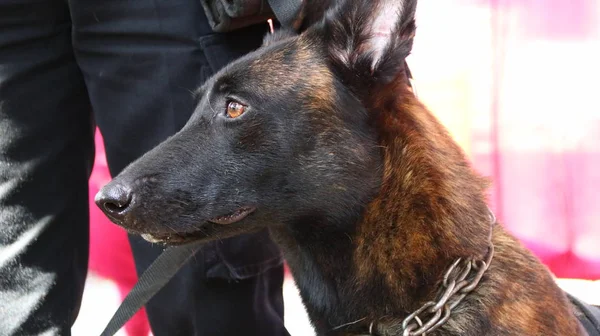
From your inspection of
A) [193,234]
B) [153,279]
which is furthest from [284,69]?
[153,279]

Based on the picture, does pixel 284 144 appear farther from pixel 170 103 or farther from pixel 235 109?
pixel 170 103

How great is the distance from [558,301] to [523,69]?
157cm

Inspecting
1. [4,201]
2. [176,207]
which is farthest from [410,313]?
[4,201]

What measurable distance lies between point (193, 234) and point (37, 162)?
2.24ft

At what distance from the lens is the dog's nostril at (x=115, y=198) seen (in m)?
1.58

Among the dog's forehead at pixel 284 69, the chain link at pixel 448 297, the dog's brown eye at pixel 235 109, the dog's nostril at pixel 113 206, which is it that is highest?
the dog's forehead at pixel 284 69

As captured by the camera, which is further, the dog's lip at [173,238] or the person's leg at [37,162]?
the person's leg at [37,162]

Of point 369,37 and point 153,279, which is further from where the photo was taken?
point 153,279

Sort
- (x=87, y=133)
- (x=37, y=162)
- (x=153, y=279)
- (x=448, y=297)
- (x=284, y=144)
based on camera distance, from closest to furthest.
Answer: (x=448, y=297) < (x=284, y=144) < (x=153, y=279) < (x=37, y=162) < (x=87, y=133)

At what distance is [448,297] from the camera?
1.54m

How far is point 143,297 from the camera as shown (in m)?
1.88

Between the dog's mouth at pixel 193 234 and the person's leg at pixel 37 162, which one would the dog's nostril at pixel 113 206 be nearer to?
the dog's mouth at pixel 193 234

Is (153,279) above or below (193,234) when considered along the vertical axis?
below

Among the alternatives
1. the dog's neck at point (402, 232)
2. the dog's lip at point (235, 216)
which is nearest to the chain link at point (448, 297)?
the dog's neck at point (402, 232)
